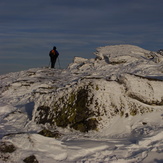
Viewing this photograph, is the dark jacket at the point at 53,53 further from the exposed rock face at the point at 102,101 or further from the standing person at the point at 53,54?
the exposed rock face at the point at 102,101

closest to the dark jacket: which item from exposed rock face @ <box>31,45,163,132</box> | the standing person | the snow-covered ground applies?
the standing person

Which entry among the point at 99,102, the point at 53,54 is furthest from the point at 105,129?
the point at 53,54

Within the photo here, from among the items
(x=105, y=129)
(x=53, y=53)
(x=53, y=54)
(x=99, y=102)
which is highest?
(x=53, y=53)

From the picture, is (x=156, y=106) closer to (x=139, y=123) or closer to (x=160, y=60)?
(x=139, y=123)

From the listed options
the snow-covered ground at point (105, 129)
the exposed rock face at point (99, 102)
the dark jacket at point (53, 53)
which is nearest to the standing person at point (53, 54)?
the dark jacket at point (53, 53)

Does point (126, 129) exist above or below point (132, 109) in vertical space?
below

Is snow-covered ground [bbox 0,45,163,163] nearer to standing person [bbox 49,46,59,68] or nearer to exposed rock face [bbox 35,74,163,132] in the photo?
exposed rock face [bbox 35,74,163,132]

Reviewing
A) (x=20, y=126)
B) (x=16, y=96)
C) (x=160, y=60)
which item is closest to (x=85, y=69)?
(x=160, y=60)

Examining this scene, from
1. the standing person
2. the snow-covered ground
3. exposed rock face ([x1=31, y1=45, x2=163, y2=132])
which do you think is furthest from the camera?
the standing person

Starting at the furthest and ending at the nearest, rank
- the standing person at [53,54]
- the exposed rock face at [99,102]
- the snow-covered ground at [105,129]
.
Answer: the standing person at [53,54] < the exposed rock face at [99,102] < the snow-covered ground at [105,129]

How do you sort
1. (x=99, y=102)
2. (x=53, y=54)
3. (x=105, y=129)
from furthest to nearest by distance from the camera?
1. (x=53, y=54)
2. (x=99, y=102)
3. (x=105, y=129)

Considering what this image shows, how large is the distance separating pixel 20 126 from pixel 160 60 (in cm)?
1392

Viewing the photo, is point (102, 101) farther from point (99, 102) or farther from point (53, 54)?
point (53, 54)

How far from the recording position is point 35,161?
5098 mm
